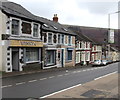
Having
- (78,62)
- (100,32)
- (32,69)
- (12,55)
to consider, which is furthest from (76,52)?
(100,32)

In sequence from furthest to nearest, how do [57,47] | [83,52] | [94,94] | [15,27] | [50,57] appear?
[83,52] → [57,47] → [50,57] → [15,27] → [94,94]

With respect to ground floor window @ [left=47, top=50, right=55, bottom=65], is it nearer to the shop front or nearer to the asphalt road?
the shop front

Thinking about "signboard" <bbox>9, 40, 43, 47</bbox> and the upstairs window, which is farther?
the upstairs window

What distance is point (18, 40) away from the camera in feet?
63.7

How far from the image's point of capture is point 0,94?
9.09 metres

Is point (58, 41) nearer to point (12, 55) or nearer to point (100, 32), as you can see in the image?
point (12, 55)

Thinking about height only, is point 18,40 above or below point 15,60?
above

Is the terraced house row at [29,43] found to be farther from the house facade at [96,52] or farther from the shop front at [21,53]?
the house facade at [96,52]

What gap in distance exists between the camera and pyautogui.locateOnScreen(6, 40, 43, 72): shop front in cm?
1876

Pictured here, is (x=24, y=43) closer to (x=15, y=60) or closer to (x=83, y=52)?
(x=15, y=60)

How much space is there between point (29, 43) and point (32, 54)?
1.78 meters

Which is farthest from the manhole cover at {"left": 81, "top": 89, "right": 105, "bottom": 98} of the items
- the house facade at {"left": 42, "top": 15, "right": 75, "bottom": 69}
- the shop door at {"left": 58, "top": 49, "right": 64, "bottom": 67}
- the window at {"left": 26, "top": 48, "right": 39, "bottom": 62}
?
the shop door at {"left": 58, "top": 49, "right": 64, "bottom": 67}

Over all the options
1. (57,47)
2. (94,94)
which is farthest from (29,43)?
(94,94)

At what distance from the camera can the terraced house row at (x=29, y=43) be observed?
18.5 m
